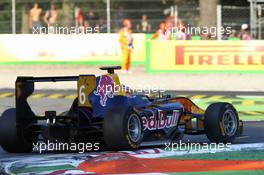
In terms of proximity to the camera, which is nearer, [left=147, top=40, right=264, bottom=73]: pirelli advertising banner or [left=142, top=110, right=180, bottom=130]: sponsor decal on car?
[left=142, top=110, right=180, bottom=130]: sponsor decal on car

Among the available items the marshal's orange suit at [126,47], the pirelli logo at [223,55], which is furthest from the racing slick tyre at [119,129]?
the marshal's orange suit at [126,47]

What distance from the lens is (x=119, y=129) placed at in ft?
32.5

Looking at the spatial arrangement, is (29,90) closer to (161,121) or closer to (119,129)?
(119,129)

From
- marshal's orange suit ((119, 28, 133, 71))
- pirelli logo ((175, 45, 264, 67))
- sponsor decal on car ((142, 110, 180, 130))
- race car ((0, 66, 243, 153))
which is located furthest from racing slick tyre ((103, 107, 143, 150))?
marshal's orange suit ((119, 28, 133, 71))

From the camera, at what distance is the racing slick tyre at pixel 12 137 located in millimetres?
10695

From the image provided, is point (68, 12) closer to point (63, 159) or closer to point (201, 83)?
point (201, 83)

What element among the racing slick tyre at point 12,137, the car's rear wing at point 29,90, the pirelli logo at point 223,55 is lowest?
the racing slick tyre at point 12,137

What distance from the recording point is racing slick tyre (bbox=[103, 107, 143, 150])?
9.92 meters

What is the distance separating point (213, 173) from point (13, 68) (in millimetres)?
21822

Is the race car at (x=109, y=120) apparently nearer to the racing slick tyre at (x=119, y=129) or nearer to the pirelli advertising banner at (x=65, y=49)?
the racing slick tyre at (x=119, y=129)

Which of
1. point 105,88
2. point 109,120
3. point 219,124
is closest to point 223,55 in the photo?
point 219,124

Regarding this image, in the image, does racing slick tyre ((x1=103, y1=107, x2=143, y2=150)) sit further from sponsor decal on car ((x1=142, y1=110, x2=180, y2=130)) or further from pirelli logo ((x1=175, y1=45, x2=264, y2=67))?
pirelli logo ((x1=175, y1=45, x2=264, y2=67))

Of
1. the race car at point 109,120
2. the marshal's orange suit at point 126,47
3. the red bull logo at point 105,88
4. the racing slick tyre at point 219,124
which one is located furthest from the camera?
the marshal's orange suit at point 126,47

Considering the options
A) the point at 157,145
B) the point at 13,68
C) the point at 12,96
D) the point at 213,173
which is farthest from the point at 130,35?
the point at 213,173
